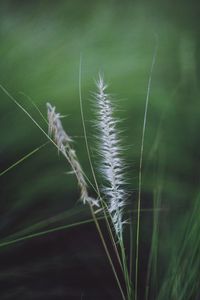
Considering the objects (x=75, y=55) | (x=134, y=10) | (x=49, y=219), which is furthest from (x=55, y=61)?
(x=49, y=219)

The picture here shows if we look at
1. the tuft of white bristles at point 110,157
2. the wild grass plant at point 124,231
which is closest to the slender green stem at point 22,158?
the wild grass plant at point 124,231

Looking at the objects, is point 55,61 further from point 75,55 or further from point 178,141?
point 178,141

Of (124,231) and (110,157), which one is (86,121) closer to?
(110,157)

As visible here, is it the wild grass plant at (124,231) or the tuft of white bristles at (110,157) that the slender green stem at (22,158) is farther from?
the tuft of white bristles at (110,157)

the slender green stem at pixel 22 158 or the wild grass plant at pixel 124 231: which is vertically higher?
the slender green stem at pixel 22 158

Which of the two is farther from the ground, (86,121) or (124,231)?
(86,121)

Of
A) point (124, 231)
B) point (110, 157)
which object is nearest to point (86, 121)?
point (110, 157)

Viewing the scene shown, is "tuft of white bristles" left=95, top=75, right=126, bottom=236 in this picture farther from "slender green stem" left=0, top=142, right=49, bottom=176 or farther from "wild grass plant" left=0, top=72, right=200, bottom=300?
"slender green stem" left=0, top=142, right=49, bottom=176
